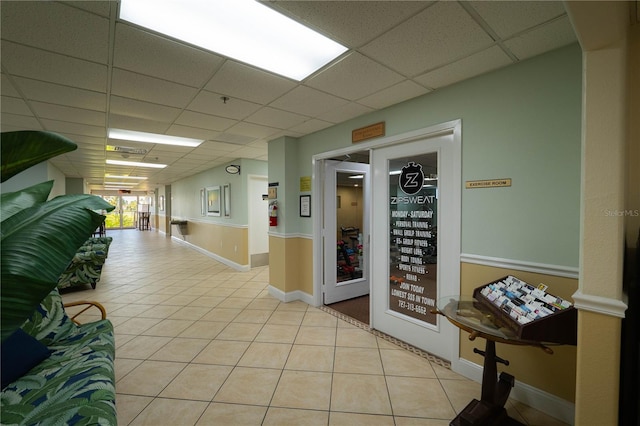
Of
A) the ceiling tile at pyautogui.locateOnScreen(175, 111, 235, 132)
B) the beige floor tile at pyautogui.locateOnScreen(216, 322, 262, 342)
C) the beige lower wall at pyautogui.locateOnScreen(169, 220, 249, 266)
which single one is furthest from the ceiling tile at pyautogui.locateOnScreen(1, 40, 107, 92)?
the beige lower wall at pyautogui.locateOnScreen(169, 220, 249, 266)

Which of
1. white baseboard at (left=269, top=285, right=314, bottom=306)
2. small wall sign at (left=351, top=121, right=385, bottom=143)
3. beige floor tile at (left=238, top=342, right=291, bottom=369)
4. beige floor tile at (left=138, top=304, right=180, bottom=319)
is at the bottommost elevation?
beige floor tile at (left=138, top=304, right=180, bottom=319)

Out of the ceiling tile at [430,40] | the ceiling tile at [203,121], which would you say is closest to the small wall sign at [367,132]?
the ceiling tile at [430,40]

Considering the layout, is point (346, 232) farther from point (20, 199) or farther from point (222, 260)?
point (222, 260)

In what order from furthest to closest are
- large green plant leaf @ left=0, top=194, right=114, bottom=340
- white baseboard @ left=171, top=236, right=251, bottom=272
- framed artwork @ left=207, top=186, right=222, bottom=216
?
framed artwork @ left=207, top=186, right=222, bottom=216
white baseboard @ left=171, top=236, right=251, bottom=272
large green plant leaf @ left=0, top=194, right=114, bottom=340

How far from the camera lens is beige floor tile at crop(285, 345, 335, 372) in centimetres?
248

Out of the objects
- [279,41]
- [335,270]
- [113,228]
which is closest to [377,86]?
[279,41]

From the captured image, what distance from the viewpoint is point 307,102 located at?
2.81 meters

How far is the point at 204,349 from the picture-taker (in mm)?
2805

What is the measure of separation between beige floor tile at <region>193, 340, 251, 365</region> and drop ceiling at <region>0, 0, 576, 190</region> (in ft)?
8.41

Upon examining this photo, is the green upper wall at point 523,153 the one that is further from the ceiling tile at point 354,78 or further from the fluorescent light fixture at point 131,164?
the fluorescent light fixture at point 131,164

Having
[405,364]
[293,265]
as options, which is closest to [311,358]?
[405,364]

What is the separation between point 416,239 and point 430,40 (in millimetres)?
1751

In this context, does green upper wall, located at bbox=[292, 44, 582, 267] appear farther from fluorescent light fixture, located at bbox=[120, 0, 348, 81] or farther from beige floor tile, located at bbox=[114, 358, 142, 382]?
beige floor tile, located at bbox=[114, 358, 142, 382]

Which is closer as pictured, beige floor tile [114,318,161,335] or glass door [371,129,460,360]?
glass door [371,129,460,360]
